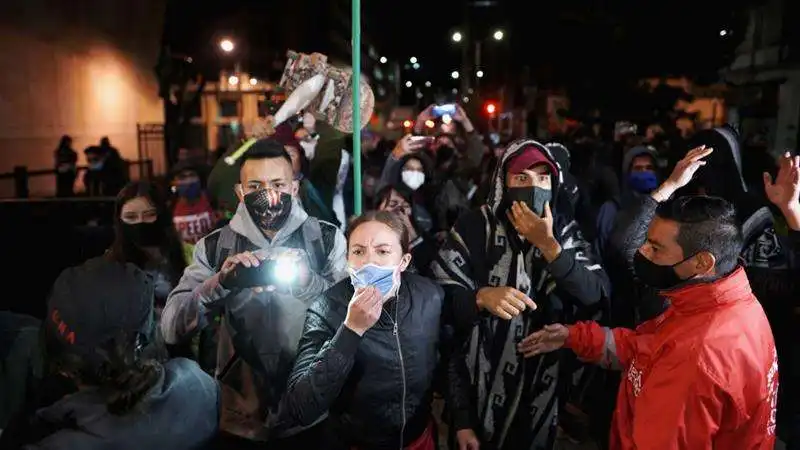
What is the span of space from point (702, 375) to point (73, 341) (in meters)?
2.09

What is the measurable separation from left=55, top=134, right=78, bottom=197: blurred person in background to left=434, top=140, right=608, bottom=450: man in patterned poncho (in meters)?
11.9

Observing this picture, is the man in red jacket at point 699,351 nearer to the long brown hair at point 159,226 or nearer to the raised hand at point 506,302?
the raised hand at point 506,302

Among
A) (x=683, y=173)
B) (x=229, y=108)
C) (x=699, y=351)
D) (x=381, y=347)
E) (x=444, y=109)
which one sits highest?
(x=229, y=108)

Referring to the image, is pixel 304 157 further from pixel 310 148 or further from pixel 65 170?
pixel 65 170

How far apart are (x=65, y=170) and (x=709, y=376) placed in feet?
46.3

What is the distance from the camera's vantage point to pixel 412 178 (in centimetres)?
592

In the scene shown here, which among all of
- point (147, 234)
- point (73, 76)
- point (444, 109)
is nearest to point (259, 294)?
point (147, 234)

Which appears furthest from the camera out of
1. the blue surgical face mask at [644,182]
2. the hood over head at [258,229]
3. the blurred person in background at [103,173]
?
the blurred person in background at [103,173]

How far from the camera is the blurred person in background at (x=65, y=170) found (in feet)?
44.6

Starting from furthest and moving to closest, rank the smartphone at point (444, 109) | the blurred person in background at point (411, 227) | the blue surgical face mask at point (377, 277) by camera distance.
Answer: the smartphone at point (444, 109) < the blurred person in background at point (411, 227) < the blue surgical face mask at point (377, 277)

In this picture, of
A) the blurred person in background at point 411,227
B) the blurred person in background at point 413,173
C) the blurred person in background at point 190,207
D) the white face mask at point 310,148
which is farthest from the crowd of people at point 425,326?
the blurred person in background at point 413,173

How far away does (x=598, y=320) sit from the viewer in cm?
334

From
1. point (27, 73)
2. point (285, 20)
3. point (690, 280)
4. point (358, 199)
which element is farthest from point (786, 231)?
point (285, 20)

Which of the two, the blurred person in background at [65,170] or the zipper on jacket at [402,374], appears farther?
the blurred person in background at [65,170]
